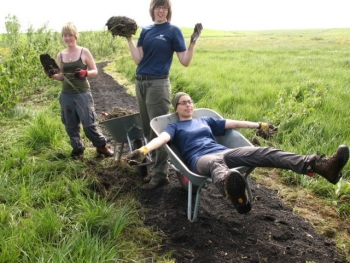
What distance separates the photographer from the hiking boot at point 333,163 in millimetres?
2422

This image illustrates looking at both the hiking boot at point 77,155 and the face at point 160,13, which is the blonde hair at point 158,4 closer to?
the face at point 160,13

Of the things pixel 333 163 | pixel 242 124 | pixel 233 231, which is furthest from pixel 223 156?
pixel 333 163

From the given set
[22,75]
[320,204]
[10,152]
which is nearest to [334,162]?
[320,204]

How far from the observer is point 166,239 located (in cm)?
288

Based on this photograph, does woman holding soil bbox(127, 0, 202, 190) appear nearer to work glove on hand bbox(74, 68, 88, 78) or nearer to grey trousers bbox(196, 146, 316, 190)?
work glove on hand bbox(74, 68, 88, 78)

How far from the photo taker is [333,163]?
7.96 feet

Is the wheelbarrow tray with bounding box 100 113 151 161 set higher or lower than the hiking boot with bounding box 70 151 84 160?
higher

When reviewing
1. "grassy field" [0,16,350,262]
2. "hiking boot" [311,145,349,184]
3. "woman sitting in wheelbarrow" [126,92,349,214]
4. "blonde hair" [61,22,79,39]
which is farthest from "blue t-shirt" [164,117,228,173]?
"blonde hair" [61,22,79,39]

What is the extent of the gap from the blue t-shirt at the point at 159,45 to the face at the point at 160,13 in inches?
1.8

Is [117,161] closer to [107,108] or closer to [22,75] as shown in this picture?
[107,108]

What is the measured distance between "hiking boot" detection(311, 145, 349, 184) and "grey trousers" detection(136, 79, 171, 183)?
165 cm

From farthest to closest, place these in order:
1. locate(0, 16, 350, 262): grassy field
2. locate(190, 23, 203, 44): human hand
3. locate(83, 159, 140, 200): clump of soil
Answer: locate(83, 159, 140, 200): clump of soil → locate(190, 23, 203, 44): human hand → locate(0, 16, 350, 262): grassy field

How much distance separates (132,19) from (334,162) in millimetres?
2403

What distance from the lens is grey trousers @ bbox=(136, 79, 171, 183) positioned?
11.6 feet
